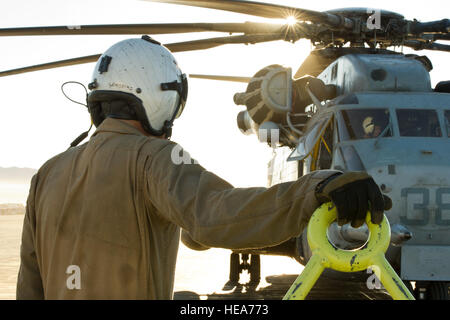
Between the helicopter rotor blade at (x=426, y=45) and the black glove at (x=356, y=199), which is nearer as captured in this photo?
the black glove at (x=356, y=199)

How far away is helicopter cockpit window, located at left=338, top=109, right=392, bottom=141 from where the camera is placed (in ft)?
22.6

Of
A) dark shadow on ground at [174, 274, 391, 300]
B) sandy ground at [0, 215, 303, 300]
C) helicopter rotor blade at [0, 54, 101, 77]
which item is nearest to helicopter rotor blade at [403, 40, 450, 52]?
dark shadow on ground at [174, 274, 391, 300]

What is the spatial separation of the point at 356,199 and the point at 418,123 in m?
5.65

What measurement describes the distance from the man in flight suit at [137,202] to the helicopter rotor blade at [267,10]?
3621mm

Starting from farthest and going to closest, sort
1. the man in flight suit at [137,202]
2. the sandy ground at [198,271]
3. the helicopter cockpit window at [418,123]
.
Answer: the sandy ground at [198,271] < the helicopter cockpit window at [418,123] < the man in flight suit at [137,202]

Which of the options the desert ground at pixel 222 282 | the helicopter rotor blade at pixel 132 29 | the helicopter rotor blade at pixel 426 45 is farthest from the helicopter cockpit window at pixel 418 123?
the desert ground at pixel 222 282

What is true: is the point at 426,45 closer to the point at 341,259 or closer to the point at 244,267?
the point at 244,267

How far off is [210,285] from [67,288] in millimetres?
7476

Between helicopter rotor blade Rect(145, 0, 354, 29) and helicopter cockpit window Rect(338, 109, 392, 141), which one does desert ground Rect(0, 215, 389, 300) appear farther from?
helicopter rotor blade Rect(145, 0, 354, 29)

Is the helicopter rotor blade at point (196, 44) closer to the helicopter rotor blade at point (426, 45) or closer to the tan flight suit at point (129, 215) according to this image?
the helicopter rotor blade at point (426, 45)

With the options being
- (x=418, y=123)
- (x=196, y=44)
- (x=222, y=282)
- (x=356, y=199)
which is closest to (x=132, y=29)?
(x=196, y=44)

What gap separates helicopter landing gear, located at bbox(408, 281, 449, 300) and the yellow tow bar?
15.9 feet

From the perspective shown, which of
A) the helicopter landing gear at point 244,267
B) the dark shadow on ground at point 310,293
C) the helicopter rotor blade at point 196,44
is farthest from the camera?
the helicopter landing gear at point 244,267

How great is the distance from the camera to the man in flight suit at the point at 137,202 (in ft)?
6.25
